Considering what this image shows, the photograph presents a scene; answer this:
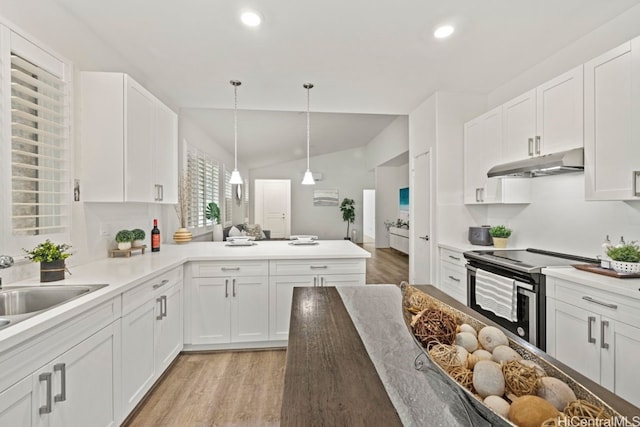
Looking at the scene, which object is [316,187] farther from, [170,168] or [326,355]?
[326,355]

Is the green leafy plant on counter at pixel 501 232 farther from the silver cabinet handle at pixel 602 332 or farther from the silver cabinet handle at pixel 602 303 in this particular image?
the silver cabinet handle at pixel 602 332

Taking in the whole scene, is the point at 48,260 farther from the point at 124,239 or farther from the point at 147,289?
the point at 124,239

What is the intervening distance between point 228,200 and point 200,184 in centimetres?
230

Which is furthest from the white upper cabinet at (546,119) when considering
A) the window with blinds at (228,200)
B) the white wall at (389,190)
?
the white wall at (389,190)

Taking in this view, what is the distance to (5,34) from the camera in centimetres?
153

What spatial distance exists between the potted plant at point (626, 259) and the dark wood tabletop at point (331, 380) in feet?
5.98

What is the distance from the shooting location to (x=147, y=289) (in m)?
1.99

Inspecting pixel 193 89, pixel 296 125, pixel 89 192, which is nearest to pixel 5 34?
pixel 89 192

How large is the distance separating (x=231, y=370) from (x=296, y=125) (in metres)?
4.46

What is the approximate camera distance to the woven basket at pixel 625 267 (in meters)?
1.77

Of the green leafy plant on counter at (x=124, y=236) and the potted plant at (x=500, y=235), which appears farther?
the potted plant at (x=500, y=235)

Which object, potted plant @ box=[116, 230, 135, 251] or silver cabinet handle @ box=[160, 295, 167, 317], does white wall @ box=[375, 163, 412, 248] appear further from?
silver cabinet handle @ box=[160, 295, 167, 317]

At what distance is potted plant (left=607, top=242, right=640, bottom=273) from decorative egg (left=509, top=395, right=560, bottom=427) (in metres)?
1.97

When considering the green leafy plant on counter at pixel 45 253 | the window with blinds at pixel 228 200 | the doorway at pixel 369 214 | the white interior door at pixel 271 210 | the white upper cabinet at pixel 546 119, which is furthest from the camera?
the doorway at pixel 369 214
